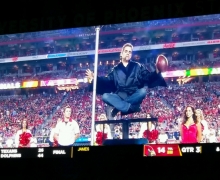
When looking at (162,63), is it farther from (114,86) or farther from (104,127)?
(104,127)

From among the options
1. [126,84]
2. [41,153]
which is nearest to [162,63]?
[126,84]

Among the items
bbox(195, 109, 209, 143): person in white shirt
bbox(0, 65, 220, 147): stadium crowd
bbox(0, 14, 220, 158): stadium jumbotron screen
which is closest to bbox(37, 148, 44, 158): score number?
bbox(0, 14, 220, 158): stadium jumbotron screen

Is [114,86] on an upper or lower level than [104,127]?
upper

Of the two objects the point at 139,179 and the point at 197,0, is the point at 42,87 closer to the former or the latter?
the point at 139,179

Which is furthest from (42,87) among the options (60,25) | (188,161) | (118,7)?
(188,161)

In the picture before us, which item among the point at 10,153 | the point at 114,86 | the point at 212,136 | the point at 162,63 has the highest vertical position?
the point at 162,63
